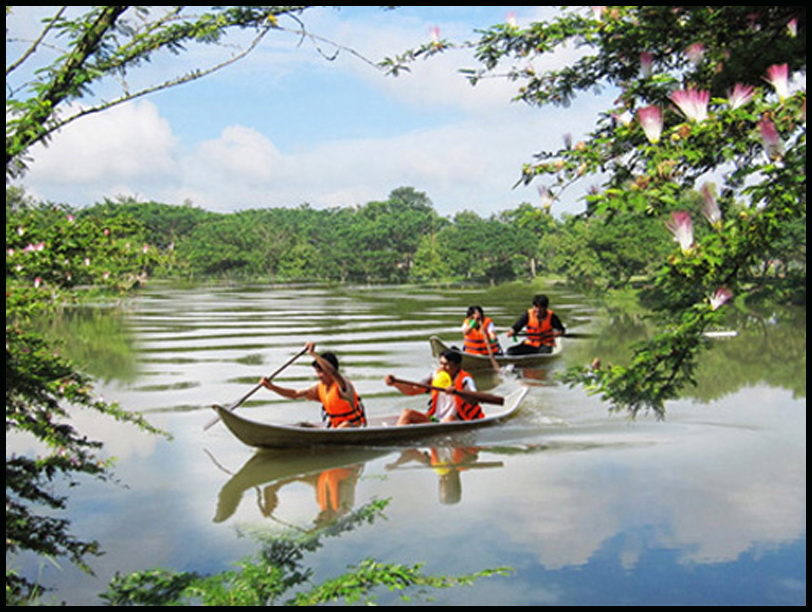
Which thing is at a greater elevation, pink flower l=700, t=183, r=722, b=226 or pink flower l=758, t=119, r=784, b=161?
pink flower l=758, t=119, r=784, b=161

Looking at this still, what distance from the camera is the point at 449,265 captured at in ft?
202

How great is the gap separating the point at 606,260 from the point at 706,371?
2723 centimetres

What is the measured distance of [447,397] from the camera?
9828 millimetres

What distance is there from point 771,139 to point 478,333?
11.3 m

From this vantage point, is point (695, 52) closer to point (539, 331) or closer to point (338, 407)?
point (338, 407)

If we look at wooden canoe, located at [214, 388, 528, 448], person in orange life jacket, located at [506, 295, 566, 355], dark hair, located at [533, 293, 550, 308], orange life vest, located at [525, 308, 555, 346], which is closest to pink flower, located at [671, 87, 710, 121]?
wooden canoe, located at [214, 388, 528, 448]

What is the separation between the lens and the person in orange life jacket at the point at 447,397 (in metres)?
9.44

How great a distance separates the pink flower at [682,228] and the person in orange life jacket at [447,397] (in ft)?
18.7

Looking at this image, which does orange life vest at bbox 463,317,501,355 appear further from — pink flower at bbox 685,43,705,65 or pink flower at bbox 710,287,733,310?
pink flower at bbox 710,287,733,310

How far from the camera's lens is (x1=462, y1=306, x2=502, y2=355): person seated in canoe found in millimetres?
14445

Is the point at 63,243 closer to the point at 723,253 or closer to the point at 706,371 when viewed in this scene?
the point at 723,253

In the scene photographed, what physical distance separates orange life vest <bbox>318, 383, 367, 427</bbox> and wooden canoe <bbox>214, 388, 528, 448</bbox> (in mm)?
179

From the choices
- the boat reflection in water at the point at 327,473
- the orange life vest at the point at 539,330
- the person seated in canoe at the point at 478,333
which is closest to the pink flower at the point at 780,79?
the boat reflection in water at the point at 327,473

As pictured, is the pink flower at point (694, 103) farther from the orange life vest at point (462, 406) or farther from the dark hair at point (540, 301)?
the dark hair at point (540, 301)
